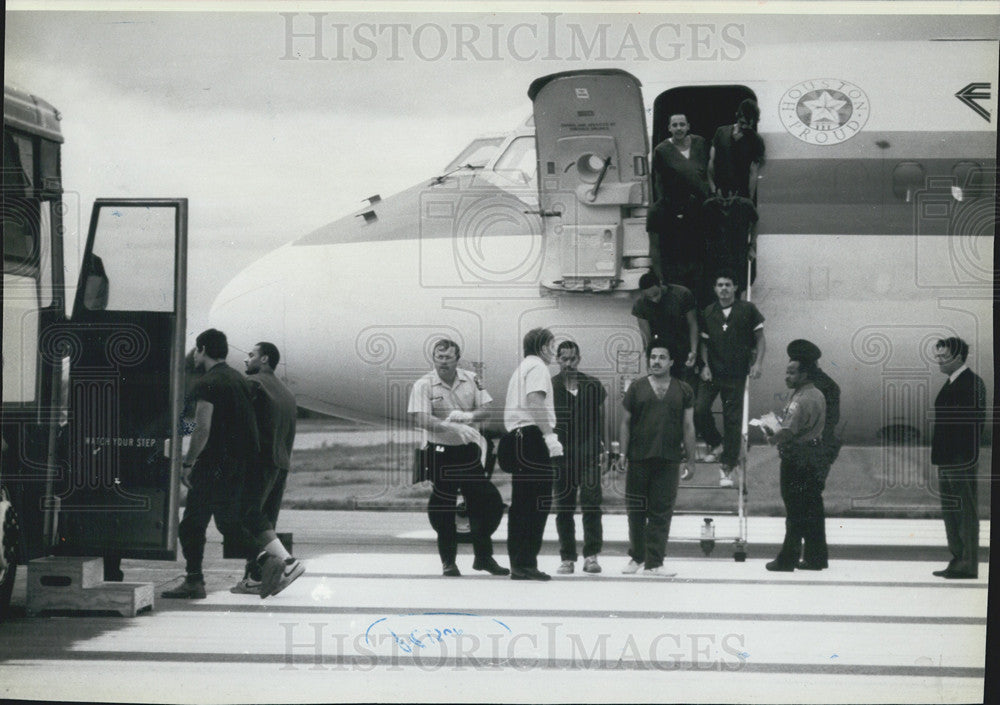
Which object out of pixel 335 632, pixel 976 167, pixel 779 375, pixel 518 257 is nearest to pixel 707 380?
pixel 779 375

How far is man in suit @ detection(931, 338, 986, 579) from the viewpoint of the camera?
192 inches

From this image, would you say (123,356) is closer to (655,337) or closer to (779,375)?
(655,337)

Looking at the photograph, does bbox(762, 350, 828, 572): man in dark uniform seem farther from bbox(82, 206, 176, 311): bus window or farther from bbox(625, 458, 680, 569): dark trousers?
bbox(82, 206, 176, 311): bus window

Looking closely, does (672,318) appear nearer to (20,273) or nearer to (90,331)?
(90,331)

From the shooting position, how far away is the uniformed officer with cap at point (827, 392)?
498 cm

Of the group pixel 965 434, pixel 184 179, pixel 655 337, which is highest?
pixel 184 179

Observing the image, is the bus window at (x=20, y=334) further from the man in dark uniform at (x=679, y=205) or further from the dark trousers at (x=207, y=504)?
the man in dark uniform at (x=679, y=205)

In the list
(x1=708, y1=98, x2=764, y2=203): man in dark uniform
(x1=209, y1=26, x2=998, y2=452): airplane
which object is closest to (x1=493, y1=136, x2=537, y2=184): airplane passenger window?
(x1=209, y1=26, x2=998, y2=452): airplane

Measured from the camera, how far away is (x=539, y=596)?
4973 mm

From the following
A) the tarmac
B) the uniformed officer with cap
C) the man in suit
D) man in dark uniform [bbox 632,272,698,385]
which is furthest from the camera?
man in dark uniform [bbox 632,272,698,385]

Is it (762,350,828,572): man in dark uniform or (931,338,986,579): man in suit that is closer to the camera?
(931,338,986,579): man in suit

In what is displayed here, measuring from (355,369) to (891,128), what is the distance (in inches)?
86.9

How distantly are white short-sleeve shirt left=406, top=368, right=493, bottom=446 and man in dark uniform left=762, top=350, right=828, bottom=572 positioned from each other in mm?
1092

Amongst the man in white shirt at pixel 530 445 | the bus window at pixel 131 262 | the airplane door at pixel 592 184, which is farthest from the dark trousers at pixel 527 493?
the bus window at pixel 131 262
